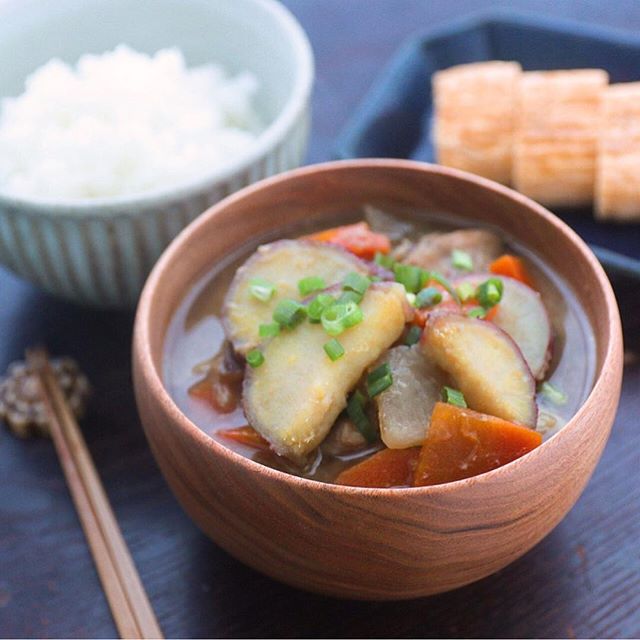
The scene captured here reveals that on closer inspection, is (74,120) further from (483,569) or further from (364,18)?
(483,569)

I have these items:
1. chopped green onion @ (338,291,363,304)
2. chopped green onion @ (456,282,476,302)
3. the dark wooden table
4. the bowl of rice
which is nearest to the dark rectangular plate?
the bowl of rice

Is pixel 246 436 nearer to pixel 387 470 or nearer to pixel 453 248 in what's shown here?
pixel 387 470

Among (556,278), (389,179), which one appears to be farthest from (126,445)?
(556,278)

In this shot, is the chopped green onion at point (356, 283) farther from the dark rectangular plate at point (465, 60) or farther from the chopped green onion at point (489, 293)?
the dark rectangular plate at point (465, 60)

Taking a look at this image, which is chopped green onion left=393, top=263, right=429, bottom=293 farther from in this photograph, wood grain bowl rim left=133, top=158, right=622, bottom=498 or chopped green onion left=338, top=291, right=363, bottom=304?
wood grain bowl rim left=133, top=158, right=622, bottom=498

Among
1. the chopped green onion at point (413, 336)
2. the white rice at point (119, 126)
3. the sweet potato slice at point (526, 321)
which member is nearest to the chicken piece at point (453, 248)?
the sweet potato slice at point (526, 321)

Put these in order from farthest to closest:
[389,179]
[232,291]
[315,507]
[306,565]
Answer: [389,179]
[232,291]
[306,565]
[315,507]
